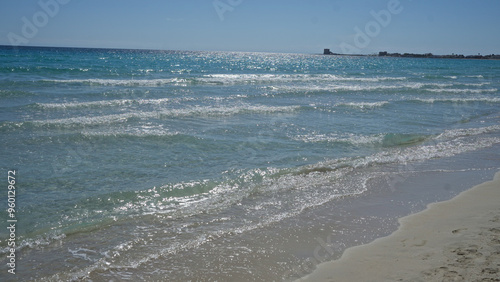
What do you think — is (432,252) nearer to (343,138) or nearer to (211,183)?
(211,183)

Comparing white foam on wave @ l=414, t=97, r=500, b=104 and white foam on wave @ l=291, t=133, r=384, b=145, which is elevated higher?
white foam on wave @ l=414, t=97, r=500, b=104

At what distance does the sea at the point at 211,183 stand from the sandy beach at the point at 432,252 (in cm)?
26

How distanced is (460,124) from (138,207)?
1510cm

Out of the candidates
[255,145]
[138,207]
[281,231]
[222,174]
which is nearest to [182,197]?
[138,207]

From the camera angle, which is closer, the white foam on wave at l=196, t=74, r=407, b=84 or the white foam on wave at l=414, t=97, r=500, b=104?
the white foam on wave at l=414, t=97, r=500, b=104

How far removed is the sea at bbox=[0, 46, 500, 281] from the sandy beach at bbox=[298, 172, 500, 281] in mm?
257

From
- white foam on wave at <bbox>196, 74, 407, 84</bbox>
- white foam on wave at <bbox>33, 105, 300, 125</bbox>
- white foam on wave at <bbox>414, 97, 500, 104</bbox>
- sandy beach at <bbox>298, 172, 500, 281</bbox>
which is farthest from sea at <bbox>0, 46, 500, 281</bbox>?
white foam on wave at <bbox>196, 74, 407, 84</bbox>

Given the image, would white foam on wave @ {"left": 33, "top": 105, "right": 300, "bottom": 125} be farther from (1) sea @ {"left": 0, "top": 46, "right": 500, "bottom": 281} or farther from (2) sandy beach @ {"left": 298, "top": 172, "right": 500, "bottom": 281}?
(2) sandy beach @ {"left": 298, "top": 172, "right": 500, "bottom": 281}

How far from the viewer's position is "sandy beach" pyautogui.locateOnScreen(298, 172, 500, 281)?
453 cm

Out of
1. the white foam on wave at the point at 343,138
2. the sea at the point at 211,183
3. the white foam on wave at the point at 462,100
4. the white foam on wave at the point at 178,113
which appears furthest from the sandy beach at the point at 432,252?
the white foam on wave at the point at 462,100

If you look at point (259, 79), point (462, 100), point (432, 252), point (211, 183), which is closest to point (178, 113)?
point (211, 183)

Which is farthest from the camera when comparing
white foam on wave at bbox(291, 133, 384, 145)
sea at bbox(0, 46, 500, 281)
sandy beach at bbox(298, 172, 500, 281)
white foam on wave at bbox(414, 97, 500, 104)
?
white foam on wave at bbox(414, 97, 500, 104)

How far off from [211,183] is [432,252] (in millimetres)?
4468

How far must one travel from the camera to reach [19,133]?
1207cm
